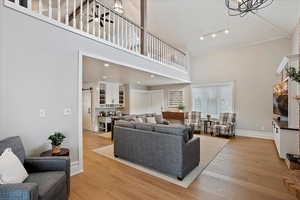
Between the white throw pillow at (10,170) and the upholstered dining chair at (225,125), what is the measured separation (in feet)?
18.8

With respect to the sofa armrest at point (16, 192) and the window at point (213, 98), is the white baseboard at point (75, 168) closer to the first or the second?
the sofa armrest at point (16, 192)

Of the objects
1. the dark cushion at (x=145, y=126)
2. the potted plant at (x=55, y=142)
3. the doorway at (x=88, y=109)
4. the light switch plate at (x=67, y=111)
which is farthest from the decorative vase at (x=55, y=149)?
the doorway at (x=88, y=109)

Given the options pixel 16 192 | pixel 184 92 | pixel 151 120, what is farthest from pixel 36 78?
pixel 184 92

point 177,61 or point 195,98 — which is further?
point 195,98

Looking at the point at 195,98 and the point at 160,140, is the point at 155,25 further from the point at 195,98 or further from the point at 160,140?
the point at 160,140

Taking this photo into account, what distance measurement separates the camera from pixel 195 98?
7.11 meters

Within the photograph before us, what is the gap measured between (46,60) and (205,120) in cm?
589

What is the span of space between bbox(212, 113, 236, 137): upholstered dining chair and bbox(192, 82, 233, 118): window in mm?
442

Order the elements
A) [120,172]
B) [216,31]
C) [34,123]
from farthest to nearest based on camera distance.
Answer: [216,31]
[120,172]
[34,123]

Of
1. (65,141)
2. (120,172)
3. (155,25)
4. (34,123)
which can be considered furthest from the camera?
(155,25)

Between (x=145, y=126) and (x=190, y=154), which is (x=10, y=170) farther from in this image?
(x=190, y=154)

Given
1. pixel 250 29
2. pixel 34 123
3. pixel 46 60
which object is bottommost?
pixel 34 123

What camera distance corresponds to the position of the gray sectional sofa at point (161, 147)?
2.50m

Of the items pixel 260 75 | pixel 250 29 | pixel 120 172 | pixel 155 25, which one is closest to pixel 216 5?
pixel 250 29
